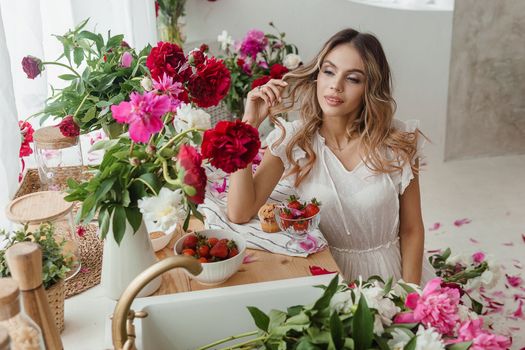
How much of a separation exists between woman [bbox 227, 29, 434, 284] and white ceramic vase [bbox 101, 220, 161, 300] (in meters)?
0.52

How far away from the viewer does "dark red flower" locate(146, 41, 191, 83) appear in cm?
111

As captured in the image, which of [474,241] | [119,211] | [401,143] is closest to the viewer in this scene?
[119,211]

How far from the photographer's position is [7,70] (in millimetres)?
1306

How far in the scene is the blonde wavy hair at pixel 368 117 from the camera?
165 centimetres

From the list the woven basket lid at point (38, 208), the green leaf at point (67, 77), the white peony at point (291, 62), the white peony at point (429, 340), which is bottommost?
the white peony at point (429, 340)

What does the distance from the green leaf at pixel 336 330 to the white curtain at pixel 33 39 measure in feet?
2.83

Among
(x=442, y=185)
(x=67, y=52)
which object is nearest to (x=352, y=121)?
(x=67, y=52)

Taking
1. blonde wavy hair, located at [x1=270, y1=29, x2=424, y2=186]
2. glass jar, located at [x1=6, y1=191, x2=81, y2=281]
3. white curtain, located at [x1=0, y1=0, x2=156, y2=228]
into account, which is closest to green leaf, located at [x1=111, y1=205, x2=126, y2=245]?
glass jar, located at [x1=6, y1=191, x2=81, y2=281]

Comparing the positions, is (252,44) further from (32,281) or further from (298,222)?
(32,281)

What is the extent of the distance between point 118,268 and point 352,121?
876mm

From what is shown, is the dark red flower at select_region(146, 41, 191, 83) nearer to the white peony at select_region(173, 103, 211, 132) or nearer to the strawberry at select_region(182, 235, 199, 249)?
the white peony at select_region(173, 103, 211, 132)

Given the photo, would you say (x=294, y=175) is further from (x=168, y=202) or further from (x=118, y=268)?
(x=168, y=202)

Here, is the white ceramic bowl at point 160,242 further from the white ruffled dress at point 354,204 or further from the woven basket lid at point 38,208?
the white ruffled dress at point 354,204

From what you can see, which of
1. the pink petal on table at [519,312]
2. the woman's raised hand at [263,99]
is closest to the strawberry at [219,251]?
the woman's raised hand at [263,99]
